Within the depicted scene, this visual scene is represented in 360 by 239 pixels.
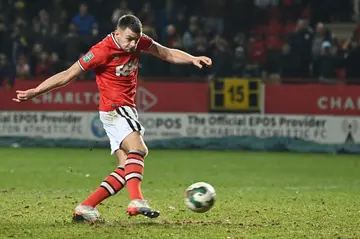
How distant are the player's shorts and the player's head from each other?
0.63m

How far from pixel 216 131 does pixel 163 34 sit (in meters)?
3.87

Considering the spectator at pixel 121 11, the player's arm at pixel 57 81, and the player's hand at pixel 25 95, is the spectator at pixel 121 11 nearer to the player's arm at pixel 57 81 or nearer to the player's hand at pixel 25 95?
the player's arm at pixel 57 81

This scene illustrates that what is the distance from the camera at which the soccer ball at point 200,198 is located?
28.3 ft

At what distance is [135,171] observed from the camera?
28.6 ft

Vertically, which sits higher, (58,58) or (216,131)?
(58,58)

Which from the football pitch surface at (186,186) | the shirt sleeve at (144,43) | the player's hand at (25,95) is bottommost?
the football pitch surface at (186,186)

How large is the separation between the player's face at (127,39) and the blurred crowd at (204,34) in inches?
478

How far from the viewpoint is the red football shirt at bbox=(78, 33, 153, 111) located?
28.8 ft

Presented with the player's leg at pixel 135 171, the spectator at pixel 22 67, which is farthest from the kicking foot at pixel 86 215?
the spectator at pixel 22 67

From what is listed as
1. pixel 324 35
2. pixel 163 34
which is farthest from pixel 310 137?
pixel 163 34

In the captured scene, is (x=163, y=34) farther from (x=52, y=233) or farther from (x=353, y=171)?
(x=52, y=233)

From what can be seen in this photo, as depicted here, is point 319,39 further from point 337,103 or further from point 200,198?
point 200,198

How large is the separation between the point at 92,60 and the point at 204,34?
14565 mm

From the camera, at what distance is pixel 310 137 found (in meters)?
20.1
